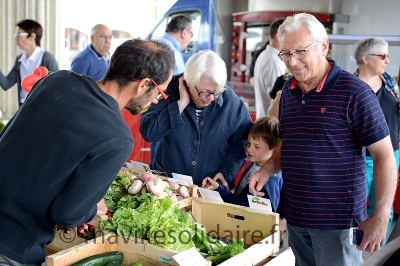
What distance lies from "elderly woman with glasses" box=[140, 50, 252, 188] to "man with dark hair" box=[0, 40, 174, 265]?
1005mm

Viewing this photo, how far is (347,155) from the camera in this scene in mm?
2371

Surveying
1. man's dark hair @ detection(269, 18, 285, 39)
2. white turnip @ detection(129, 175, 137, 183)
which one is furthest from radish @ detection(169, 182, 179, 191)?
man's dark hair @ detection(269, 18, 285, 39)

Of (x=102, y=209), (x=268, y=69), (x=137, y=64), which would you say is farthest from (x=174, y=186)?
(x=268, y=69)

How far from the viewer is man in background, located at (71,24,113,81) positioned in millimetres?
6207

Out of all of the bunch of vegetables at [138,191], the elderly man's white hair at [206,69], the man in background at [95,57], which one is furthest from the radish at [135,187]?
the man in background at [95,57]

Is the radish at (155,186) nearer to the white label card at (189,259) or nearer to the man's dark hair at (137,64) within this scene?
the white label card at (189,259)

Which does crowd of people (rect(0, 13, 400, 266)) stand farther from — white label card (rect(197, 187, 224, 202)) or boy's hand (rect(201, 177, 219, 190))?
white label card (rect(197, 187, 224, 202))

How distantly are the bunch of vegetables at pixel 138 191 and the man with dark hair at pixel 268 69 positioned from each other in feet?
9.02

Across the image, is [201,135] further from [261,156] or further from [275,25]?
[275,25]

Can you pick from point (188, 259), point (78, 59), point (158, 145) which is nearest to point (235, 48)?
point (78, 59)

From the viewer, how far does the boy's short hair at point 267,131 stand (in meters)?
2.94

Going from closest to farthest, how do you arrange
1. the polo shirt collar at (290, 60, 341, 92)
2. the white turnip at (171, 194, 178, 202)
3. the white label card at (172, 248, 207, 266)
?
the white label card at (172, 248, 207, 266), the polo shirt collar at (290, 60, 341, 92), the white turnip at (171, 194, 178, 202)

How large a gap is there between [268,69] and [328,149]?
116 inches

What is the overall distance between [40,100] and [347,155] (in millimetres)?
1416
